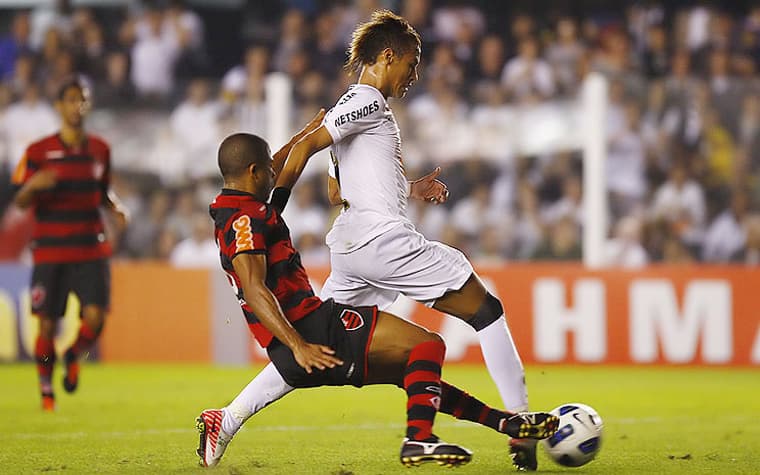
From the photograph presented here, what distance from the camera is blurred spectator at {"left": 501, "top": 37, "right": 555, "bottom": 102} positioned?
41.1 ft

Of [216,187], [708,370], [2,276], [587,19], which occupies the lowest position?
[708,370]

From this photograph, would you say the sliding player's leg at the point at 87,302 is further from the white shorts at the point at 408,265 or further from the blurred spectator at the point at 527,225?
the blurred spectator at the point at 527,225

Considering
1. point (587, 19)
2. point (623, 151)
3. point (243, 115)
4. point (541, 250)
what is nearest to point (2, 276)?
point (243, 115)

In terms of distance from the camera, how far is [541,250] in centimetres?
1248

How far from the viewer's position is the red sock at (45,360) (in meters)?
8.68

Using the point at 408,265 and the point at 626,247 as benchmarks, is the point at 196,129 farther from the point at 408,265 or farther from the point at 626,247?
the point at 408,265

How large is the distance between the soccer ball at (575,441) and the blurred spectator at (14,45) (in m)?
11.1

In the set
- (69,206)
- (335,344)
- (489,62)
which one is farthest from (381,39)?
(489,62)

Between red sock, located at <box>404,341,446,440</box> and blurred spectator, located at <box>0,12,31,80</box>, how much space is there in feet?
36.2

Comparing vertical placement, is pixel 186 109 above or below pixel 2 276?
above

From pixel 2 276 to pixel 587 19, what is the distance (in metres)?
7.34

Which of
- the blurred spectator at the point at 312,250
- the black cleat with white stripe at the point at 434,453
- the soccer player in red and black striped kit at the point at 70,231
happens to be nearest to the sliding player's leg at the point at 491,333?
the black cleat with white stripe at the point at 434,453

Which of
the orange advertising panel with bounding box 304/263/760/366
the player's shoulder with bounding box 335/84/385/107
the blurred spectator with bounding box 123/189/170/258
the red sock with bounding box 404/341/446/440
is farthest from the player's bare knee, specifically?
the blurred spectator with bounding box 123/189/170/258

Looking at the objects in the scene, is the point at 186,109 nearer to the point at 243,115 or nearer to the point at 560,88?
the point at 243,115
